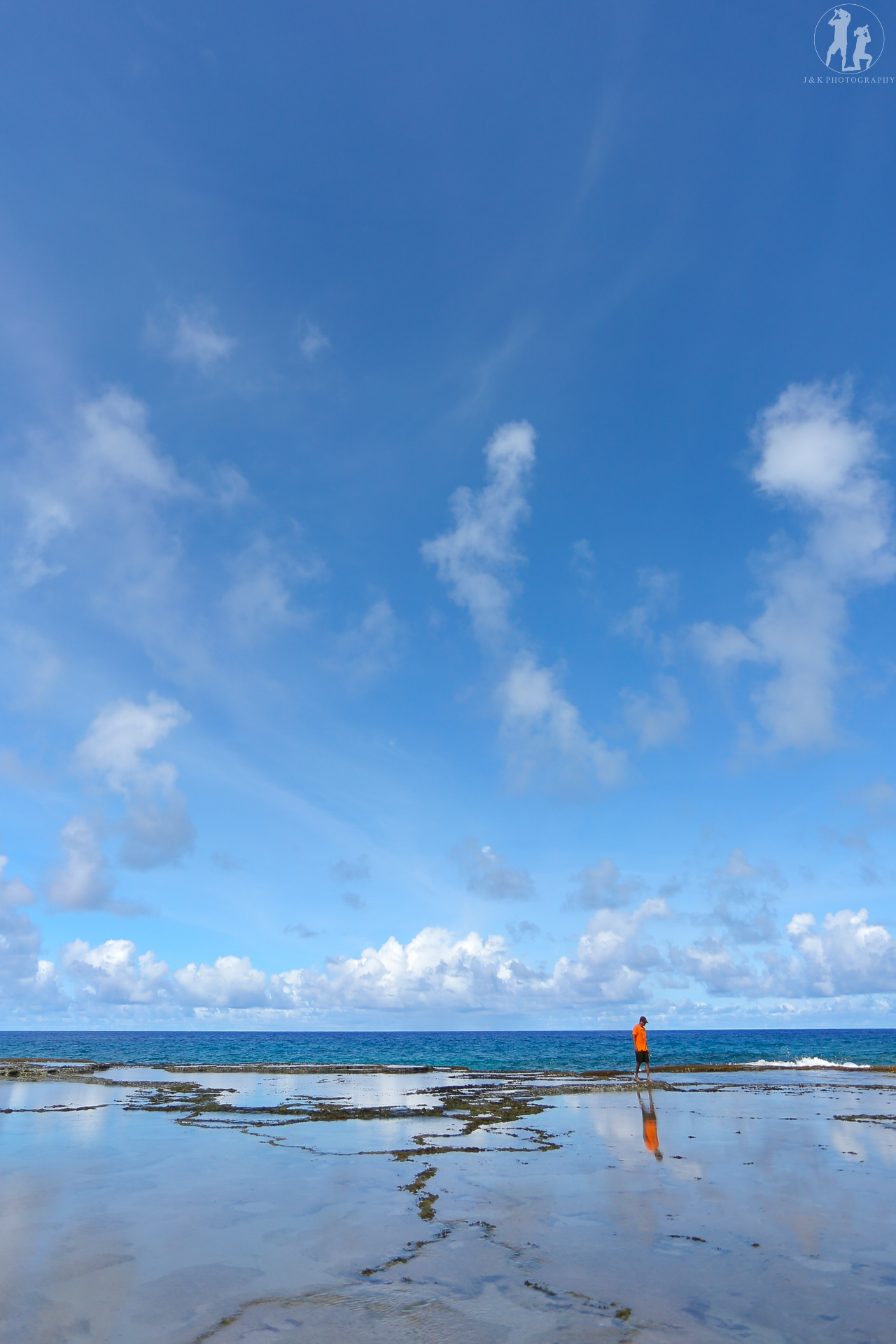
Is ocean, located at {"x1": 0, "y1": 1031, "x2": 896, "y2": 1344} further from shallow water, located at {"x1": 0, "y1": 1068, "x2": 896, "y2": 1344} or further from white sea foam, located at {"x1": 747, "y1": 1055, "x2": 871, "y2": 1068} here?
white sea foam, located at {"x1": 747, "y1": 1055, "x2": 871, "y2": 1068}

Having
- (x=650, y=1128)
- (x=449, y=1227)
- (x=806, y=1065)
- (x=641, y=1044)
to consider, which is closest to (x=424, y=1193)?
(x=449, y=1227)

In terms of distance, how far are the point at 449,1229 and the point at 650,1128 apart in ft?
39.9

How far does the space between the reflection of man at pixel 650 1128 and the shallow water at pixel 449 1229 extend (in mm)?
162

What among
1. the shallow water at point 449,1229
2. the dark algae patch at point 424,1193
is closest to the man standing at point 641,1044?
the shallow water at point 449,1229

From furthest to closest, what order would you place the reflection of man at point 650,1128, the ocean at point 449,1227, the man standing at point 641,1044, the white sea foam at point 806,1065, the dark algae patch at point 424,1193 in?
the white sea foam at point 806,1065, the man standing at point 641,1044, the reflection of man at point 650,1128, the dark algae patch at point 424,1193, the ocean at point 449,1227

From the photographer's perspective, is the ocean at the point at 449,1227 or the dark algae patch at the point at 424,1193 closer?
the ocean at the point at 449,1227

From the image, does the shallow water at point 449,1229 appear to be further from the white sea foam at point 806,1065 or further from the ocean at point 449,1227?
the white sea foam at point 806,1065

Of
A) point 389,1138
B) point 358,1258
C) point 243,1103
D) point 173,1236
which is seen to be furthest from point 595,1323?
point 243,1103

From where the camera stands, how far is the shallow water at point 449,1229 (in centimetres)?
751

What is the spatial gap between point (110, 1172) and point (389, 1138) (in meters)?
7.10

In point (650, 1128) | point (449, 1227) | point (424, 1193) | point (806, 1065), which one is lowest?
point (806, 1065)

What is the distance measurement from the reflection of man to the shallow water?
0.16 meters

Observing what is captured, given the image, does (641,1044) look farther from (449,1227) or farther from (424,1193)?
(449,1227)

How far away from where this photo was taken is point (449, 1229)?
10672 millimetres
